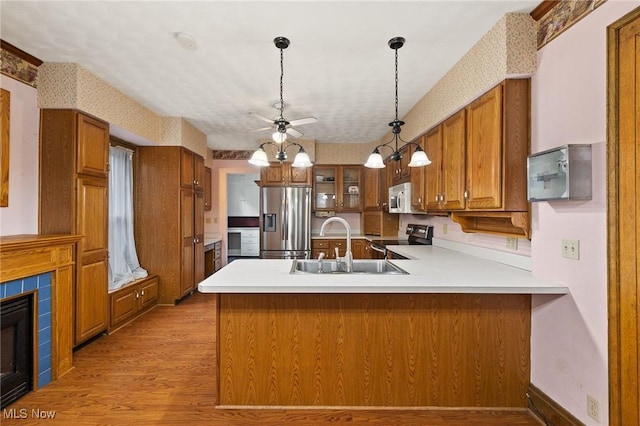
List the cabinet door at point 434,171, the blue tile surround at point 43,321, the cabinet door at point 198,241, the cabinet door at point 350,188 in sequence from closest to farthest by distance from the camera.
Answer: the blue tile surround at point 43,321 → the cabinet door at point 434,171 → the cabinet door at point 198,241 → the cabinet door at point 350,188

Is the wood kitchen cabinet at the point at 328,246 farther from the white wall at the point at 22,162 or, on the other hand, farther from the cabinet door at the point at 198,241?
the white wall at the point at 22,162

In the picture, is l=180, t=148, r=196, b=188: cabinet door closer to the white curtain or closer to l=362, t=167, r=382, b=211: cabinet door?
the white curtain

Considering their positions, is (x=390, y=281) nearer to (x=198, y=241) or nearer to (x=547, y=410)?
(x=547, y=410)

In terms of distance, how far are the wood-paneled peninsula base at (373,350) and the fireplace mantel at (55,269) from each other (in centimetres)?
136

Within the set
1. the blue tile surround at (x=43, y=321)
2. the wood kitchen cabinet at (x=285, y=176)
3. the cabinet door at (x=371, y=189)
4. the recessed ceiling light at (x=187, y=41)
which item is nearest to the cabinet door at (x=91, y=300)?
the blue tile surround at (x=43, y=321)

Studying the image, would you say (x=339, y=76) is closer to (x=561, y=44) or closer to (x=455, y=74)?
(x=455, y=74)

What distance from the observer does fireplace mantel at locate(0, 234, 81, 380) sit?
6.59 ft

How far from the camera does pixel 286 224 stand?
512cm

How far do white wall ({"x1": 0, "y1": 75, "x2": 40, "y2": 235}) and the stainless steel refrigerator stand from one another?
295 cm

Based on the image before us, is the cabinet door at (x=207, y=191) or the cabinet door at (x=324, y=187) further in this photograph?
the cabinet door at (x=207, y=191)

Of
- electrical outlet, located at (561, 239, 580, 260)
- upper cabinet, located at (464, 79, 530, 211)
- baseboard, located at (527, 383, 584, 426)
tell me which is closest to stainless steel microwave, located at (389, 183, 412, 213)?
upper cabinet, located at (464, 79, 530, 211)

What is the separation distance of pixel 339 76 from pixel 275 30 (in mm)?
867

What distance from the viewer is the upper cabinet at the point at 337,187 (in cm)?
554

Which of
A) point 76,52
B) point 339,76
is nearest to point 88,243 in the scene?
point 76,52
